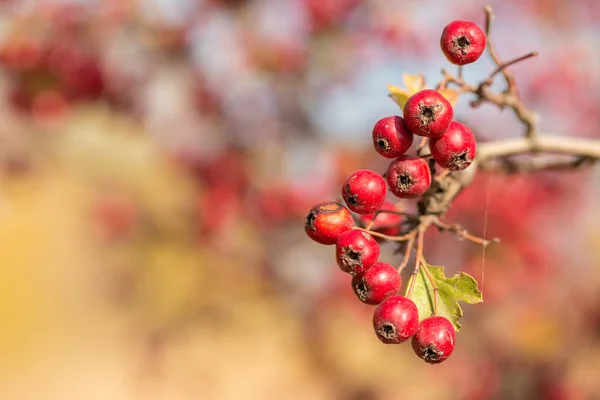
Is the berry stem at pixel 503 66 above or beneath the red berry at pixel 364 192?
above

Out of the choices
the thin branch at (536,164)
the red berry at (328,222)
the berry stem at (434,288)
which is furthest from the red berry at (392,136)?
the thin branch at (536,164)

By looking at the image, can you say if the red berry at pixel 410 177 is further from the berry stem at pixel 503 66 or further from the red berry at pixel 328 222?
the berry stem at pixel 503 66

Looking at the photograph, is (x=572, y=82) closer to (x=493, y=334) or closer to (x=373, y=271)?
(x=493, y=334)

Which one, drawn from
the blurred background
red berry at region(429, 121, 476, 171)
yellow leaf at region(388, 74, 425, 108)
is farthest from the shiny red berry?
the blurred background

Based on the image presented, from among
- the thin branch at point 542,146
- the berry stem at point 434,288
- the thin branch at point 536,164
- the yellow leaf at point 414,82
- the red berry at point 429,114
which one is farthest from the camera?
the thin branch at point 536,164

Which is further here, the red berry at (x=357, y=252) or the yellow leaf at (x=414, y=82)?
the yellow leaf at (x=414, y=82)

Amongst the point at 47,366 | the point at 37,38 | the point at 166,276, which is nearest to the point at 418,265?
the point at 37,38
